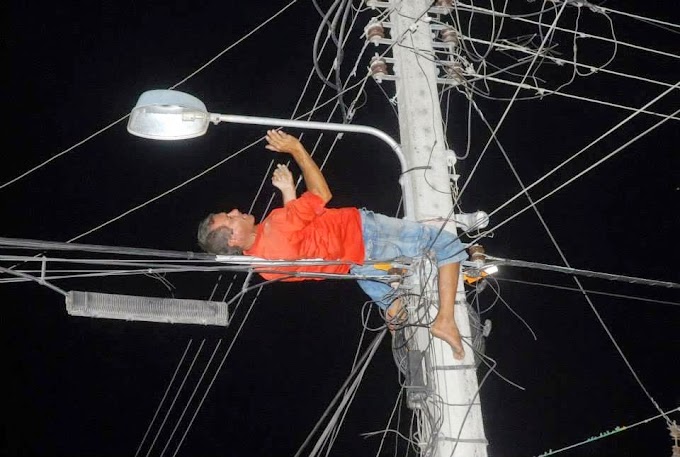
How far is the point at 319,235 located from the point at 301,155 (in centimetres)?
56

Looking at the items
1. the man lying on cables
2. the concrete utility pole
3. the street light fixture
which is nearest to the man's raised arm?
the man lying on cables

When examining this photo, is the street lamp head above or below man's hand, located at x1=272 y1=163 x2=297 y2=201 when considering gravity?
above

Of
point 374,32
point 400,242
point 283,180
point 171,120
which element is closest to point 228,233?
point 283,180

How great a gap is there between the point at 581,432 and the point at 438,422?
1499cm

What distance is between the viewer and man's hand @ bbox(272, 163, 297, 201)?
467 centimetres

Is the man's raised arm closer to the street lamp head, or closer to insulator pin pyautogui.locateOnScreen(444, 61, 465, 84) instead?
the street lamp head

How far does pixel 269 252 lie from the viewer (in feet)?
15.2

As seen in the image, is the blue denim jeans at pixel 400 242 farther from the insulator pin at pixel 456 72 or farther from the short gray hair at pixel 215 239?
the insulator pin at pixel 456 72

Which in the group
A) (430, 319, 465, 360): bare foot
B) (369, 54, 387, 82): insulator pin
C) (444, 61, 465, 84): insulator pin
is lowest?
(430, 319, 465, 360): bare foot

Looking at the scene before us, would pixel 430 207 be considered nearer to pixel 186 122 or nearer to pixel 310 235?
pixel 310 235

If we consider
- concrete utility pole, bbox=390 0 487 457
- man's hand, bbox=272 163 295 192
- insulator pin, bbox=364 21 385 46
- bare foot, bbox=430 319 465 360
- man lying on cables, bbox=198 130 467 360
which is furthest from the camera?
insulator pin, bbox=364 21 385 46

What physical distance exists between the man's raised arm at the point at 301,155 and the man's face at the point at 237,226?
0.49 m

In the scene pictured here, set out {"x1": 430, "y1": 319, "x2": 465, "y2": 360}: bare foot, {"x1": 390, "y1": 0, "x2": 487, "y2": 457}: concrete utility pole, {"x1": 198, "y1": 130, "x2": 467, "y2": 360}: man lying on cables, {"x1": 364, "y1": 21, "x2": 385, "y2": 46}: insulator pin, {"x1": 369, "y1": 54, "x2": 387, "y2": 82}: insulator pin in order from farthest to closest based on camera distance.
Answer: {"x1": 364, "y1": 21, "x2": 385, "y2": 46}: insulator pin → {"x1": 369, "y1": 54, "x2": 387, "y2": 82}: insulator pin → {"x1": 198, "y1": 130, "x2": 467, "y2": 360}: man lying on cables → {"x1": 430, "y1": 319, "x2": 465, "y2": 360}: bare foot → {"x1": 390, "y1": 0, "x2": 487, "y2": 457}: concrete utility pole

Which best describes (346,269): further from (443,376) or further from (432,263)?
(443,376)
